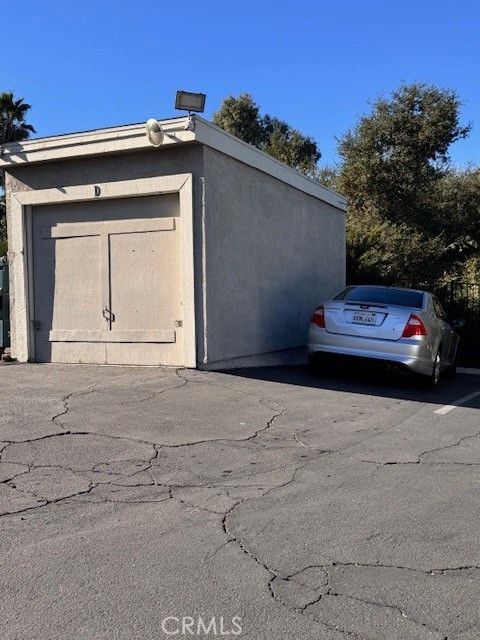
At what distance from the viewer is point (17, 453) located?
213 inches

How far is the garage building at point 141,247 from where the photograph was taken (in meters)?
8.90

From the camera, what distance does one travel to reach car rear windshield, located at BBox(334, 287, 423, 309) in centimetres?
930

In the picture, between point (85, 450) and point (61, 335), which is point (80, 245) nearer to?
point (61, 335)

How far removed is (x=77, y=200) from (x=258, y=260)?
3.08 meters

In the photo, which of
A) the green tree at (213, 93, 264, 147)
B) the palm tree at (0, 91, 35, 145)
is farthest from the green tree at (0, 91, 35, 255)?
the green tree at (213, 93, 264, 147)

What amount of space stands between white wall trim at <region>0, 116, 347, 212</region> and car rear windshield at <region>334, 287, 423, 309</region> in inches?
105

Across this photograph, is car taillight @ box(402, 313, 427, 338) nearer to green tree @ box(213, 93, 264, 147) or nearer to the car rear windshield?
the car rear windshield

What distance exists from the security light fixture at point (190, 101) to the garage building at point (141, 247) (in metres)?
0.16

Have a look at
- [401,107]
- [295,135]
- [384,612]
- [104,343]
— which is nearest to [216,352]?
[104,343]

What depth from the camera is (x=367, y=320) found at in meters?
8.88

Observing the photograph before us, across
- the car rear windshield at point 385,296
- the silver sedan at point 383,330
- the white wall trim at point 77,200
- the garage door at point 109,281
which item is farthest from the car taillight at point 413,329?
the garage door at point 109,281

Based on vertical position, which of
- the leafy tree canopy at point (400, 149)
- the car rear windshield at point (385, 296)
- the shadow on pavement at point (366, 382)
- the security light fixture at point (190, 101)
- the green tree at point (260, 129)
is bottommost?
the shadow on pavement at point (366, 382)

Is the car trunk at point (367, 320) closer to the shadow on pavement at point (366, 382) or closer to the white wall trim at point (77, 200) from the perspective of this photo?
the shadow on pavement at point (366, 382)

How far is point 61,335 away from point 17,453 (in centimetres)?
462
